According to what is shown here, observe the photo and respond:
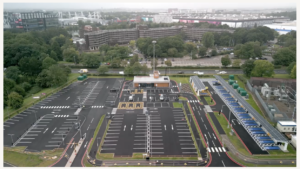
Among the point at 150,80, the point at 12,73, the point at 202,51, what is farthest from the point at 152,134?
the point at 202,51

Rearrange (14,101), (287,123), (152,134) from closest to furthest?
1. (152,134)
2. (287,123)
3. (14,101)

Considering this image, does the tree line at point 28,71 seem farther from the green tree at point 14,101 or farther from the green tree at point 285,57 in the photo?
the green tree at point 285,57

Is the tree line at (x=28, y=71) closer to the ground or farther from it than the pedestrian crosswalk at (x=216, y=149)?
farther from it

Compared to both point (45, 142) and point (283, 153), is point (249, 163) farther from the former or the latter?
point (45, 142)

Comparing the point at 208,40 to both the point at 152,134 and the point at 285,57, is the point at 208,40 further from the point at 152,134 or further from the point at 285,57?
the point at 152,134

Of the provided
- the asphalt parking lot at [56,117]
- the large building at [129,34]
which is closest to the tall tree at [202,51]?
the large building at [129,34]

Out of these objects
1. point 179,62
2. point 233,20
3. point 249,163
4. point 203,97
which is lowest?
point 249,163

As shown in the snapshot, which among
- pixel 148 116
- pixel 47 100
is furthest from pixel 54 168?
pixel 47 100
